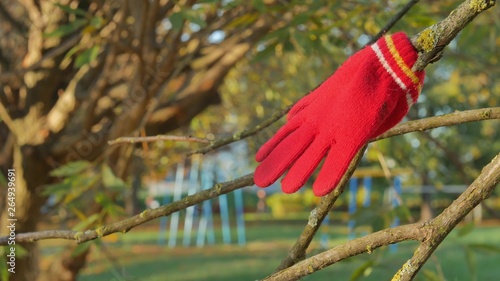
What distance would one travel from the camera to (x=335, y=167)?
108 cm

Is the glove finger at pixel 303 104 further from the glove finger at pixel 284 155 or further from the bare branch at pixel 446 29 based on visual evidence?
the bare branch at pixel 446 29

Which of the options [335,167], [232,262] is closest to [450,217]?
[335,167]

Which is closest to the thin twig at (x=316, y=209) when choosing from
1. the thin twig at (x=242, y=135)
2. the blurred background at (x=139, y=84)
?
the thin twig at (x=242, y=135)

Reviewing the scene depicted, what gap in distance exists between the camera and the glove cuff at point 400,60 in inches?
43.1

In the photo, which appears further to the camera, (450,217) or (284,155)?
(284,155)

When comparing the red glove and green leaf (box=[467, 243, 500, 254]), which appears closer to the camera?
the red glove

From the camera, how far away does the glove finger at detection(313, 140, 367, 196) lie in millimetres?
1067

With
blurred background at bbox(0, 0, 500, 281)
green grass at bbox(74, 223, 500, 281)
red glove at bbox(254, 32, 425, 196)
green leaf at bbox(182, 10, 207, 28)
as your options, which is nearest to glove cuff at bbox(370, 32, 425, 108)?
red glove at bbox(254, 32, 425, 196)

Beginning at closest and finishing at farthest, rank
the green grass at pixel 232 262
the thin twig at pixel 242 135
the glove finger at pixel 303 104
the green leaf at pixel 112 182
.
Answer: the glove finger at pixel 303 104 < the thin twig at pixel 242 135 < the green leaf at pixel 112 182 < the green grass at pixel 232 262

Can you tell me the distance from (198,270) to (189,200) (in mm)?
8247

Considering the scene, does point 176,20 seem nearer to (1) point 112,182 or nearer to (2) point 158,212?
(1) point 112,182

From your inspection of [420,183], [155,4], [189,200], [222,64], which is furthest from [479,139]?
[189,200]

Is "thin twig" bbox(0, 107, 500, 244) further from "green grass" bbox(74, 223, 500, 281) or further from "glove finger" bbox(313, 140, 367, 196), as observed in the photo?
"green grass" bbox(74, 223, 500, 281)

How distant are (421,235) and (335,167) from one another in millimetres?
160
